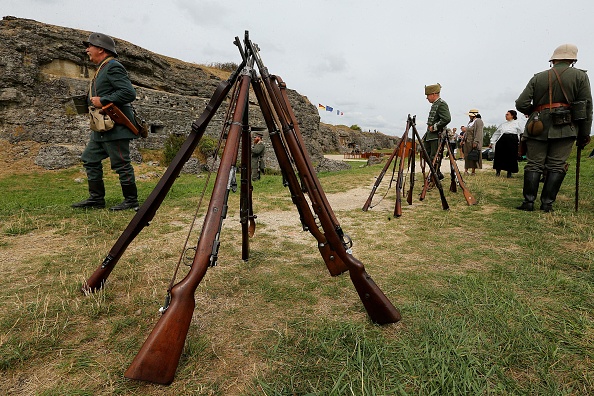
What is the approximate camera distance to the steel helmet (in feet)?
15.8

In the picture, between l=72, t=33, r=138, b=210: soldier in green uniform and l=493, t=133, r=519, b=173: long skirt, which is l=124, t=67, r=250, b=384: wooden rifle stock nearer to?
l=72, t=33, r=138, b=210: soldier in green uniform

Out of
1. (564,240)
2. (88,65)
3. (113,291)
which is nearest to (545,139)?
(564,240)

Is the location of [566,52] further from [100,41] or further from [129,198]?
[129,198]

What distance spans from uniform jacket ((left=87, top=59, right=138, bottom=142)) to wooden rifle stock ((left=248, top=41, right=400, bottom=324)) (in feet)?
11.2

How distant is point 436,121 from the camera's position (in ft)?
22.7

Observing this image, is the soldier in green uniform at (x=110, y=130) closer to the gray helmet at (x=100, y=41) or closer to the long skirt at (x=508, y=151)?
the gray helmet at (x=100, y=41)

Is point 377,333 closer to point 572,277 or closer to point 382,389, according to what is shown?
point 382,389

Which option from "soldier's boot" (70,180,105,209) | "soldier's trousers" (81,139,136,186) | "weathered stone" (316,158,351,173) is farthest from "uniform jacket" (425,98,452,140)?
"weathered stone" (316,158,351,173)

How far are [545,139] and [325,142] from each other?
3347 cm

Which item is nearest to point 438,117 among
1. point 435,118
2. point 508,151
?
point 435,118

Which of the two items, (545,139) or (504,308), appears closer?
(504,308)

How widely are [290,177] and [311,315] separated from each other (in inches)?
42.0

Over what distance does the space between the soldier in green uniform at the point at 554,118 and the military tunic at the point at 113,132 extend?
6.39 meters

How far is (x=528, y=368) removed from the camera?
59.4 inches
